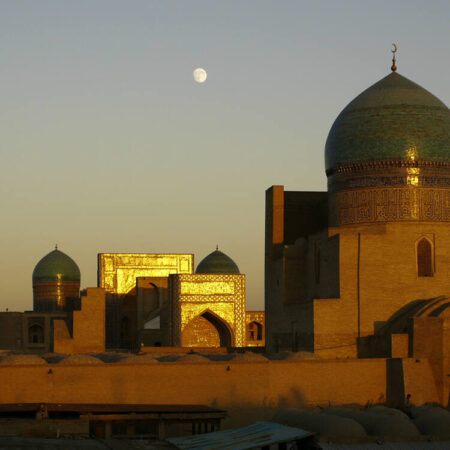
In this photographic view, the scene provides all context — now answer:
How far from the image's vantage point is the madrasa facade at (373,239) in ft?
84.6

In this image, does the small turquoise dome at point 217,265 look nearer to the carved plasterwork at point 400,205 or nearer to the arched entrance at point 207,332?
the arched entrance at point 207,332

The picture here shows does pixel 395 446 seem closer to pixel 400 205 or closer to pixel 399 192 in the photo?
pixel 400 205

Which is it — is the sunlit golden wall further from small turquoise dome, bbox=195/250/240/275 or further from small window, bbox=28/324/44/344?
small window, bbox=28/324/44/344

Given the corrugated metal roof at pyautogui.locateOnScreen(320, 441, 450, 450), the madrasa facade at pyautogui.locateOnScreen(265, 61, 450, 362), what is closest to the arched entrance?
the madrasa facade at pyautogui.locateOnScreen(265, 61, 450, 362)

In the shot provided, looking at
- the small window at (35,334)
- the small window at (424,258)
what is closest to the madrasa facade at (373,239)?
the small window at (424,258)

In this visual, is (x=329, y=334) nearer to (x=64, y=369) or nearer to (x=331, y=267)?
(x=331, y=267)

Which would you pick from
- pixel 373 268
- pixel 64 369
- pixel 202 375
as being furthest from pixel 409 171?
pixel 64 369

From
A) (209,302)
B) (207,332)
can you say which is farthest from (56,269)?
(209,302)

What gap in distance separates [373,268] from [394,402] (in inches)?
182

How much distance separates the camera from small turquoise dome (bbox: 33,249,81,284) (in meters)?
52.0

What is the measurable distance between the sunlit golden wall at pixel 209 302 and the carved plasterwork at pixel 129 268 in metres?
6.83

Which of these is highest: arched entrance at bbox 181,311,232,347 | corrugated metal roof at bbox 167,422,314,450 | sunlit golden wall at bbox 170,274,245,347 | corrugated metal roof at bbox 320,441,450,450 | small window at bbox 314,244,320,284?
small window at bbox 314,244,320,284

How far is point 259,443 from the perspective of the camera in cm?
1503

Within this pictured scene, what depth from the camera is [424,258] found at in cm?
2666
